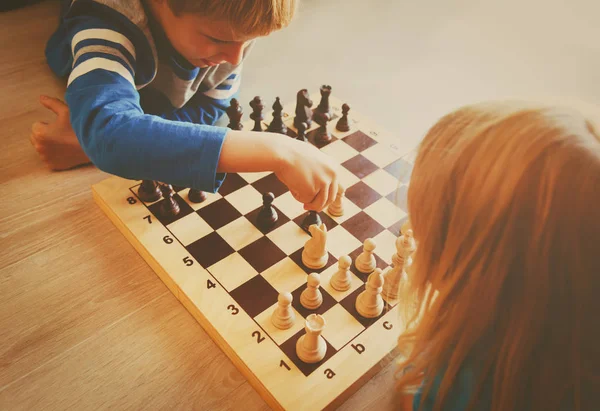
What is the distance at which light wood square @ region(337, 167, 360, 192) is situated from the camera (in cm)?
121

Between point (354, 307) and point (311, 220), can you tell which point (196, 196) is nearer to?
point (311, 220)

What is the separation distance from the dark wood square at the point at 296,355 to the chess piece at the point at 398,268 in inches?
7.0

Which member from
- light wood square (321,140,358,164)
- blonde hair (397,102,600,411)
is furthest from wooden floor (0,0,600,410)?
blonde hair (397,102,600,411)

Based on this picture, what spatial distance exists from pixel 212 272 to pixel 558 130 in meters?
0.70

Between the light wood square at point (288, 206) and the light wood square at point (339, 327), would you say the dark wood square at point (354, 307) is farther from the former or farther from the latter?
the light wood square at point (288, 206)

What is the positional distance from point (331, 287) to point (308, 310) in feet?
0.24

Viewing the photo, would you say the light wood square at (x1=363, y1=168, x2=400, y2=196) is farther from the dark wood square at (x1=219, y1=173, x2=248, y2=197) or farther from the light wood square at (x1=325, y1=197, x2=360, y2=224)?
the dark wood square at (x1=219, y1=173, x2=248, y2=197)

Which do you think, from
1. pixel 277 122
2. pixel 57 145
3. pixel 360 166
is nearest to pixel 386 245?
pixel 360 166

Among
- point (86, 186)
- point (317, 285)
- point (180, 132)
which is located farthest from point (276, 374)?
point (86, 186)

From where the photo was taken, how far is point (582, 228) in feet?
1.59

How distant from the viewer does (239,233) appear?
1076 mm

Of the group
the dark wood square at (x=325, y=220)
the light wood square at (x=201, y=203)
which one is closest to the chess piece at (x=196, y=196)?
the light wood square at (x=201, y=203)

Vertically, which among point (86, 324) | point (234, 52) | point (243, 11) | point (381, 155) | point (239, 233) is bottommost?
point (86, 324)

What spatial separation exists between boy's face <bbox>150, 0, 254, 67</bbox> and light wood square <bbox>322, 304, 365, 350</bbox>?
568 mm
